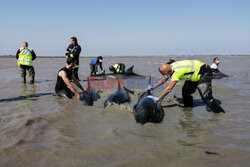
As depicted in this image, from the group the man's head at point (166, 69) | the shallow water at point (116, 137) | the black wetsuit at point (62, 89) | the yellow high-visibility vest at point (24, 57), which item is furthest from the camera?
the yellow high-visibility vest at point (24, 57)

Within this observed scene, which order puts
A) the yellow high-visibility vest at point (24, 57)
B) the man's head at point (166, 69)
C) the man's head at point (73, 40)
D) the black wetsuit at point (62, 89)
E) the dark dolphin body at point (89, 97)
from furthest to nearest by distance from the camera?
the yellow high-visibility vest at point (24, 57)
the man's head at point (73, 40)
the black wetsuit at point (62, 89)
the dark dolphin body at point (89, 97)
the man's head at point (166, 69)

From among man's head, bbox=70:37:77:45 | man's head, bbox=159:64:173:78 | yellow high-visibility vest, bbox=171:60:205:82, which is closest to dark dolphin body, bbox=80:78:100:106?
man's head, bbox=159:64:173:78

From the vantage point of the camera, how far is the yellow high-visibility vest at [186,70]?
5.48 metres

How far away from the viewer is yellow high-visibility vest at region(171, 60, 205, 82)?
5.48 metres

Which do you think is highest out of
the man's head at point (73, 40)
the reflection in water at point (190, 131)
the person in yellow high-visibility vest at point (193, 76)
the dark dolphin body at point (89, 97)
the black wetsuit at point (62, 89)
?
the man's head at point (73, 40)

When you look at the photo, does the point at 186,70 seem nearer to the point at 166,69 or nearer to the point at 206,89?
the point at 166,69

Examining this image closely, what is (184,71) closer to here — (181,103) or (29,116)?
(181,103)

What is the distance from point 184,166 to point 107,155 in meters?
1.19

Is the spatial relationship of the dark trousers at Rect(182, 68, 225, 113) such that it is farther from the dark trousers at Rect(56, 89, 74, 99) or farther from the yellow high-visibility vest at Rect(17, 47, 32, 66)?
the yellow high-visibility vest at Rect(17, 47, 32, 66)

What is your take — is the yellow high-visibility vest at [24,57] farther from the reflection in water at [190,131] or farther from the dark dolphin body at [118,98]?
the reflection in water at [190,131]

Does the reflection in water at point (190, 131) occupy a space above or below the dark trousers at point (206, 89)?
below

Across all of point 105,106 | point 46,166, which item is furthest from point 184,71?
point 46,166

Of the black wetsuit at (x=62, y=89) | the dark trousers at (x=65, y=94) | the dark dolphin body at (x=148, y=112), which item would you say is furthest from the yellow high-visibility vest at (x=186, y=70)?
the dark trousers at (x=65, y=94)

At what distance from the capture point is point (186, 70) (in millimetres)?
5754
